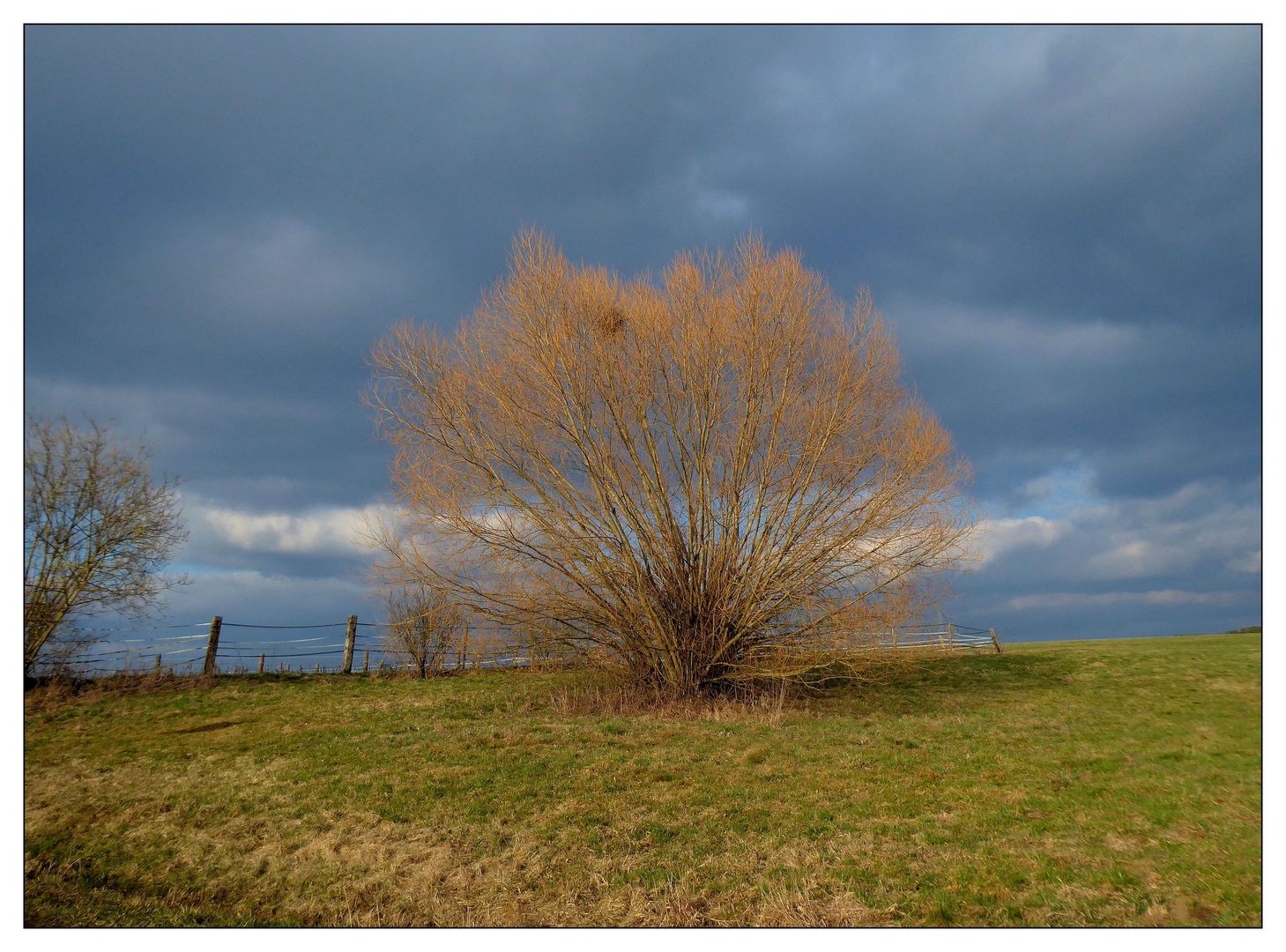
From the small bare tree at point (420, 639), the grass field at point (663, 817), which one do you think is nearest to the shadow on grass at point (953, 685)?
the grass field at point (663, 817)

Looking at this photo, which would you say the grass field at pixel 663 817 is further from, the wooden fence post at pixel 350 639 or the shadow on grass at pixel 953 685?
the wooden fence post at pixel 350 639

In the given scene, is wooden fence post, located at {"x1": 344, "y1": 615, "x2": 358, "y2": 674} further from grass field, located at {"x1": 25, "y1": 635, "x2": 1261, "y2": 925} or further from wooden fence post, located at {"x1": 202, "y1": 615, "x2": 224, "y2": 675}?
grass field, located at {"x1": 25, "y1": 635, "x2": 1261, "y2": 925}

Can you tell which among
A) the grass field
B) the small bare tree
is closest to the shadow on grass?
the grass field

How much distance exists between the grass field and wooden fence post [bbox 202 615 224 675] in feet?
15.3

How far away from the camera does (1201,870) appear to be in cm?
420

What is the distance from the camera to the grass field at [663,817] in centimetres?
441

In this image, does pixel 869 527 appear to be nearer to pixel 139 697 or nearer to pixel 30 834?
pixel 30 834

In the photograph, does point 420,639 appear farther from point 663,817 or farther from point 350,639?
point 663,817

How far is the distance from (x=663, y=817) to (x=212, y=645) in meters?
14.7

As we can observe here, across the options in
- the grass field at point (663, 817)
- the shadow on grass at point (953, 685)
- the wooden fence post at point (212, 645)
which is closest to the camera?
the grass field at point (663, 817)

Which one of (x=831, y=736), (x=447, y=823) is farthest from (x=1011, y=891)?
(x=831, y=736)

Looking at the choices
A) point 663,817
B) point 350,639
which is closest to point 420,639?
point 350,639

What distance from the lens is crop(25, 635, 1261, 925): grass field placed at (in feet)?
14.5

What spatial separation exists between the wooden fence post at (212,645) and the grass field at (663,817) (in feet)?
15.3
